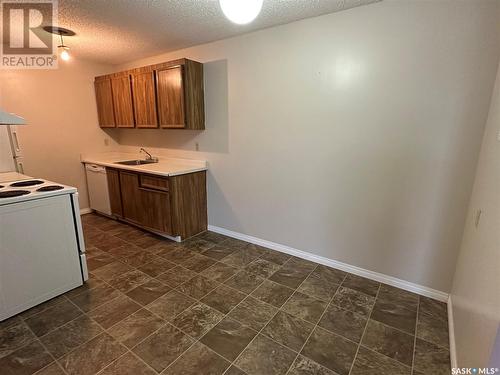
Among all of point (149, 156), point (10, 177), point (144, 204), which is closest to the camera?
point (10, 177)

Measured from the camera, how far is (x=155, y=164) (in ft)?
11.9

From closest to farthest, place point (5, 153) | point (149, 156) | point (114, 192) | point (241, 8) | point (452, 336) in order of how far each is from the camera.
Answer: point (241, 8) < point (452, 336) < point (5, 153) < point (114, 192) < point (149, 156)

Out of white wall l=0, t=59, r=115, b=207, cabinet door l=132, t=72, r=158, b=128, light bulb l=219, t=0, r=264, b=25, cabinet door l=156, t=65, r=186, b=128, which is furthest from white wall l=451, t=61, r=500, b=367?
white wall l=0, t=59, r=115, b=207

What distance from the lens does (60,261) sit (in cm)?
217

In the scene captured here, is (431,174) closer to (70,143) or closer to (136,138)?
(136,138)

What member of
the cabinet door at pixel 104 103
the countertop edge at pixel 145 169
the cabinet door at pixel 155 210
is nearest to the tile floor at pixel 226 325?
A: the cabinet door at pixel 155 210

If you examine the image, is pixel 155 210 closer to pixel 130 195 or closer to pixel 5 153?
pixel 130 195

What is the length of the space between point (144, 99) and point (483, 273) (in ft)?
12.6

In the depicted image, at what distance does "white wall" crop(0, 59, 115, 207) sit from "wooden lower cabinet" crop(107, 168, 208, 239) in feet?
2.88

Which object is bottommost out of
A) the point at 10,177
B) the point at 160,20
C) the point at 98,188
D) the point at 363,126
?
the point at 98,188

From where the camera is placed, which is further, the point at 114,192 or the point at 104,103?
the point at 104,103

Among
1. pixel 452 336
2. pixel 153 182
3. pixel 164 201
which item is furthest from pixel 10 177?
pixel 452 336

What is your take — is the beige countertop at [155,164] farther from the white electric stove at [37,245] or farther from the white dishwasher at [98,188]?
the white electric stove at [37,245]

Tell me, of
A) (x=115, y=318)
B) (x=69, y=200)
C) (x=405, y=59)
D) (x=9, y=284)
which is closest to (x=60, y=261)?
(x=9, y=284)
